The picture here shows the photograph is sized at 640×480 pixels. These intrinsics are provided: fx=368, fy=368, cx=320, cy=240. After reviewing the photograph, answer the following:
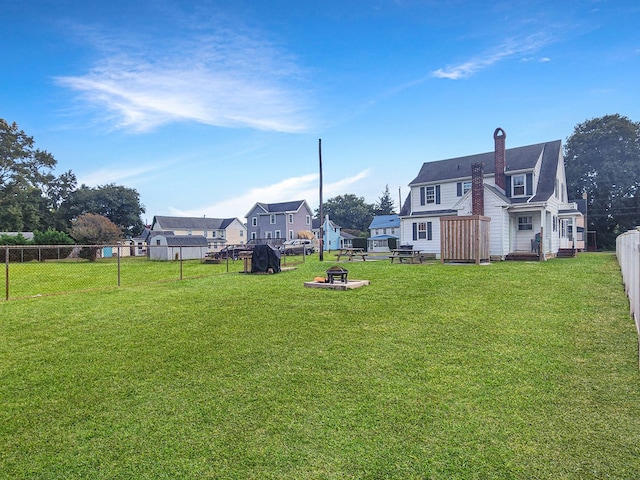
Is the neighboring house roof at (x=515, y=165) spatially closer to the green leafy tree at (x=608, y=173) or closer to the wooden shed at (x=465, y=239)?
the wooden shed at (x=465, y=239)

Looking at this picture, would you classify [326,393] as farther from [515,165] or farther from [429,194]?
[429,194]

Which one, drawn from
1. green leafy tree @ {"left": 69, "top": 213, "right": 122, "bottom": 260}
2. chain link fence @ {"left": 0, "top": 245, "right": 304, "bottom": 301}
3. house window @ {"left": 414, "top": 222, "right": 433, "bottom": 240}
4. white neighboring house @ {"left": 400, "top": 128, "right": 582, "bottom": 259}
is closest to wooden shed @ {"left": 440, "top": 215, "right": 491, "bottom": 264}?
white neighboring house @ {"left": 400, "top": 128, "right": 582, "bottom": 259}

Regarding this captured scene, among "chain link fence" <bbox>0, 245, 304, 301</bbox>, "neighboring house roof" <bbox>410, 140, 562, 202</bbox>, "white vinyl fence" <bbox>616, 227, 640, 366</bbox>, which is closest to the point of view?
"white vinyl fence" <bbox>616, 227, 640, 366</bbox>

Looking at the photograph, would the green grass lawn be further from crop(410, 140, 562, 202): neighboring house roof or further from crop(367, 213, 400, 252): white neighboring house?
crop(367, 213, 400, 252): white neighboring house

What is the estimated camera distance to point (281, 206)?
53.0m

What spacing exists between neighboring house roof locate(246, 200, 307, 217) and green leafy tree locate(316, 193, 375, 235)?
65.2ft

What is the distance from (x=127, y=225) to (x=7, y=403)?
64.0 metres

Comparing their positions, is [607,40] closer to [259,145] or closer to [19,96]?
[259,145]

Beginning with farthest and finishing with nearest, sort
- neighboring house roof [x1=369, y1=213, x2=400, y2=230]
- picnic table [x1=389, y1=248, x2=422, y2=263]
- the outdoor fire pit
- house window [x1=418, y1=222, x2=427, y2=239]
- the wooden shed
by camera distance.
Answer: neighboring house roof [x1=369, y1=213, x2=400, y2=230]
house window [x1=418, y1=222, x2=427, y2=239]
picnic table [x1=389, y1=248, x2=422, y2=263]
the wooden shed
the outdoor fire pit

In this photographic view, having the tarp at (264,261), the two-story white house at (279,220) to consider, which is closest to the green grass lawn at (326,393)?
the tarp at (264,261)

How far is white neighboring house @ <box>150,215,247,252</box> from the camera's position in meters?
60.0

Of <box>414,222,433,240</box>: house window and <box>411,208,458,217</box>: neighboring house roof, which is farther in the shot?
<box>414,222,433,240</box>: house window

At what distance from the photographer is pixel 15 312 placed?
25.7ft

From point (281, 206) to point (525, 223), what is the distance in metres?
36.4
